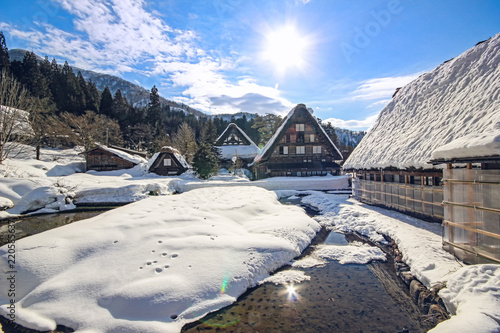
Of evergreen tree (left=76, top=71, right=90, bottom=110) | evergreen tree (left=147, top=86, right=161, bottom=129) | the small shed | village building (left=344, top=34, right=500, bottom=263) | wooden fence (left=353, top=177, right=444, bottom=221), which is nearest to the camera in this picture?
the small shed

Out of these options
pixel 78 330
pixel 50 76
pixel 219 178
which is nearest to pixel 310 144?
pixel 219 178

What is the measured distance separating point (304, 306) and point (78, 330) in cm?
381

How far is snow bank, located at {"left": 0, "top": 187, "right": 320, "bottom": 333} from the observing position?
148 inches

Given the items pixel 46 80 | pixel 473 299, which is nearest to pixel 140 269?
pixel 473 299

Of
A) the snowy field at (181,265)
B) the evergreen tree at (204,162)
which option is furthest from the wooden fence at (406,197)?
the evergreen tree at (204,162)

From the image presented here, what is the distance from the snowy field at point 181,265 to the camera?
3.62 meters

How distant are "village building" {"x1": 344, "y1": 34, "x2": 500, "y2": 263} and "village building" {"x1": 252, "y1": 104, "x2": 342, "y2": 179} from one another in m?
9.68

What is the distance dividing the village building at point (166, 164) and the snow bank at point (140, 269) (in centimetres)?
2293

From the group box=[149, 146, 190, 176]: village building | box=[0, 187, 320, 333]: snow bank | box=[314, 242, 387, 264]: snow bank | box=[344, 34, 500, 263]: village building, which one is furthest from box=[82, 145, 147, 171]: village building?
box=[314, 242, 387, 264]: snow bank

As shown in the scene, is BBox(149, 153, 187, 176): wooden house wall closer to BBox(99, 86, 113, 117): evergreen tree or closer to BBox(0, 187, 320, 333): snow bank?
BBox(0, 187, 320, 333): snow bank

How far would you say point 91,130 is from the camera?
120 ft

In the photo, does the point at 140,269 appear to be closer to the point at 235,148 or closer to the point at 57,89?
the point at 235,148

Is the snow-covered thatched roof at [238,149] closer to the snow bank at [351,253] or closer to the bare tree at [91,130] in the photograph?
the bare tree at [91,130]

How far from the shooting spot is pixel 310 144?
80.2 ft
